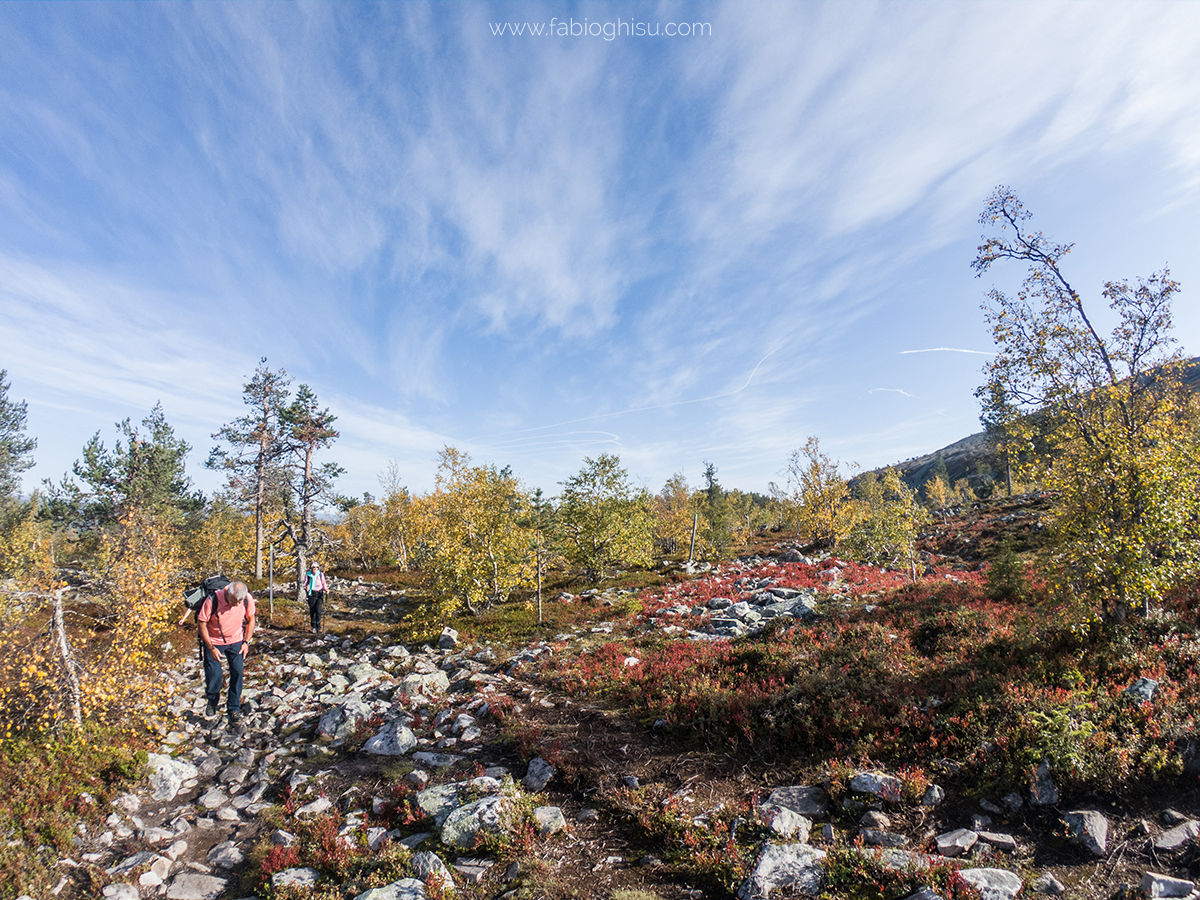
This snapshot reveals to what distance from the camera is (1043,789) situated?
229 inches

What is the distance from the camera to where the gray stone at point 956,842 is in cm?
524

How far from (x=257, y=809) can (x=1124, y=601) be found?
1450cm

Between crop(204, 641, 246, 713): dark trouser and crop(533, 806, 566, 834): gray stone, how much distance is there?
6897mm

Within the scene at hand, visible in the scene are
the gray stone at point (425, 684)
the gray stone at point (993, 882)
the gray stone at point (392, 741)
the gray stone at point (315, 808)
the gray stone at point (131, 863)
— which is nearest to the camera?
the gray stone at point (993, 882)

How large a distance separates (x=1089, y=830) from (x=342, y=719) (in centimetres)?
1119

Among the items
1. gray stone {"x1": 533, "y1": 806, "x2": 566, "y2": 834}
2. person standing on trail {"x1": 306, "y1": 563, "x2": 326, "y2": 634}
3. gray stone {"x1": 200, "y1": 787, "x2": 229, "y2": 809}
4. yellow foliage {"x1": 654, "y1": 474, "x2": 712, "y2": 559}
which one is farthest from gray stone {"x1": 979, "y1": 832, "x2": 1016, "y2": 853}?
yellow foliage {"x1": 654, "y1": 474, "x2": 712, "y2": 559}

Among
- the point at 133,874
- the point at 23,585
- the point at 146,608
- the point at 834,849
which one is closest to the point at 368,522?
the point at 23,585

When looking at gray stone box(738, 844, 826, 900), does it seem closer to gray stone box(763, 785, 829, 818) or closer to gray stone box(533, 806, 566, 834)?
gray stone box(763, 785, 829, 818)

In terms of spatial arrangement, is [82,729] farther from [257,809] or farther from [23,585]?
[23,585]

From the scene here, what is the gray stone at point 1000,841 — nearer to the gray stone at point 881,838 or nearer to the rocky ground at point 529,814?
the rocky ground at point 529,814

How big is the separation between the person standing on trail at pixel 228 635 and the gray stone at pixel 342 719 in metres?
1.69

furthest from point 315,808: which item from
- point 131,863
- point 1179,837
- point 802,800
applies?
point 1179,837

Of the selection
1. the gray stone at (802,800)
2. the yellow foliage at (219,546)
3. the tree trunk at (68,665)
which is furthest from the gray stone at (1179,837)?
the yellow foliage at (219,546)

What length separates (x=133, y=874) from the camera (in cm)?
554
